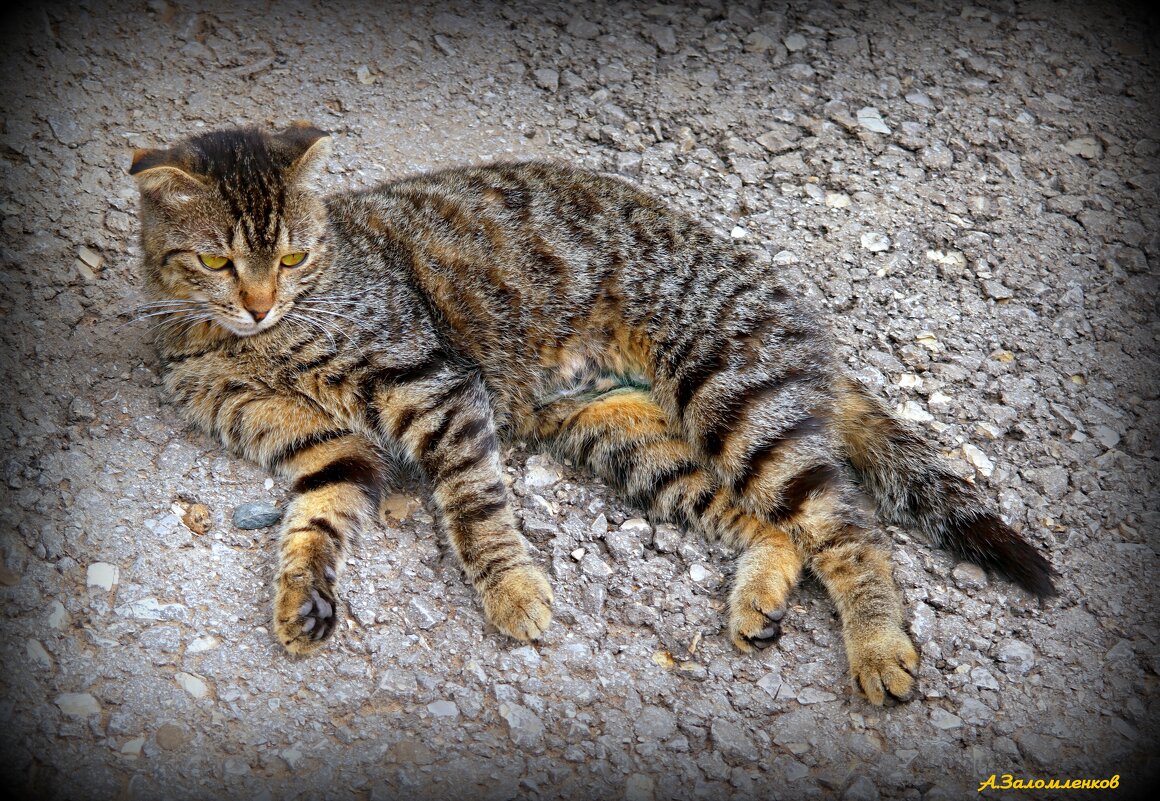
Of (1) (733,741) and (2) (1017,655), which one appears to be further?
(2) (1017,655)

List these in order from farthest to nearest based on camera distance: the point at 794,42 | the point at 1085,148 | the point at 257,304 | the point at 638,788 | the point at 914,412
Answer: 1. the point at 794,42
2. the point at 1085,148
3. the point at 914,412
4. the point at 257,304
5. the point at 638,788

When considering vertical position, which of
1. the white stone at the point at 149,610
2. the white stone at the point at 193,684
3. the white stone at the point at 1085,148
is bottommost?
the white stone at the point at 193,684

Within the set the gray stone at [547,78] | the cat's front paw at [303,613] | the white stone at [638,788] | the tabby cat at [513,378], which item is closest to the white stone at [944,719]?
the tabby cat at [513,378]

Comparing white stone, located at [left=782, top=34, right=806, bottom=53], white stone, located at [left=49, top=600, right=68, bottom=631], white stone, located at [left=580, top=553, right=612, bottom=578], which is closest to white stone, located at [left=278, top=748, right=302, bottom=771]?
white stone, located at [left=49, top=600, right=68, bottom=631]

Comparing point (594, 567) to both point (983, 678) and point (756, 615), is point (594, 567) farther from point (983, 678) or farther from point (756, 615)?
point (983, 678)

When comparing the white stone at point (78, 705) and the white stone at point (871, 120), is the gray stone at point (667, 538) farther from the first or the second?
the white stone at point (871, 120)

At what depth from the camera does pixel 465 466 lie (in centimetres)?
345

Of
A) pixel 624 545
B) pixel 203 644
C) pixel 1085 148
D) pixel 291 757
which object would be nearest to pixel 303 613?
pixel 203 644

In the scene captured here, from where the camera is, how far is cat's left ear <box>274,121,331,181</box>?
3363 mm

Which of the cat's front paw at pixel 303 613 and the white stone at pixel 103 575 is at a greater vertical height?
the cat's front paw at pixel 303 613

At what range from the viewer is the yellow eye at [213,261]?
3.21 meters

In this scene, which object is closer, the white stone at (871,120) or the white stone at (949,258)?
the white stone at (949,258)

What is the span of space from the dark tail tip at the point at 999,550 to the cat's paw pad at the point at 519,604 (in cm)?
155

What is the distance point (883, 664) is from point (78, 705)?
8.35 ft
